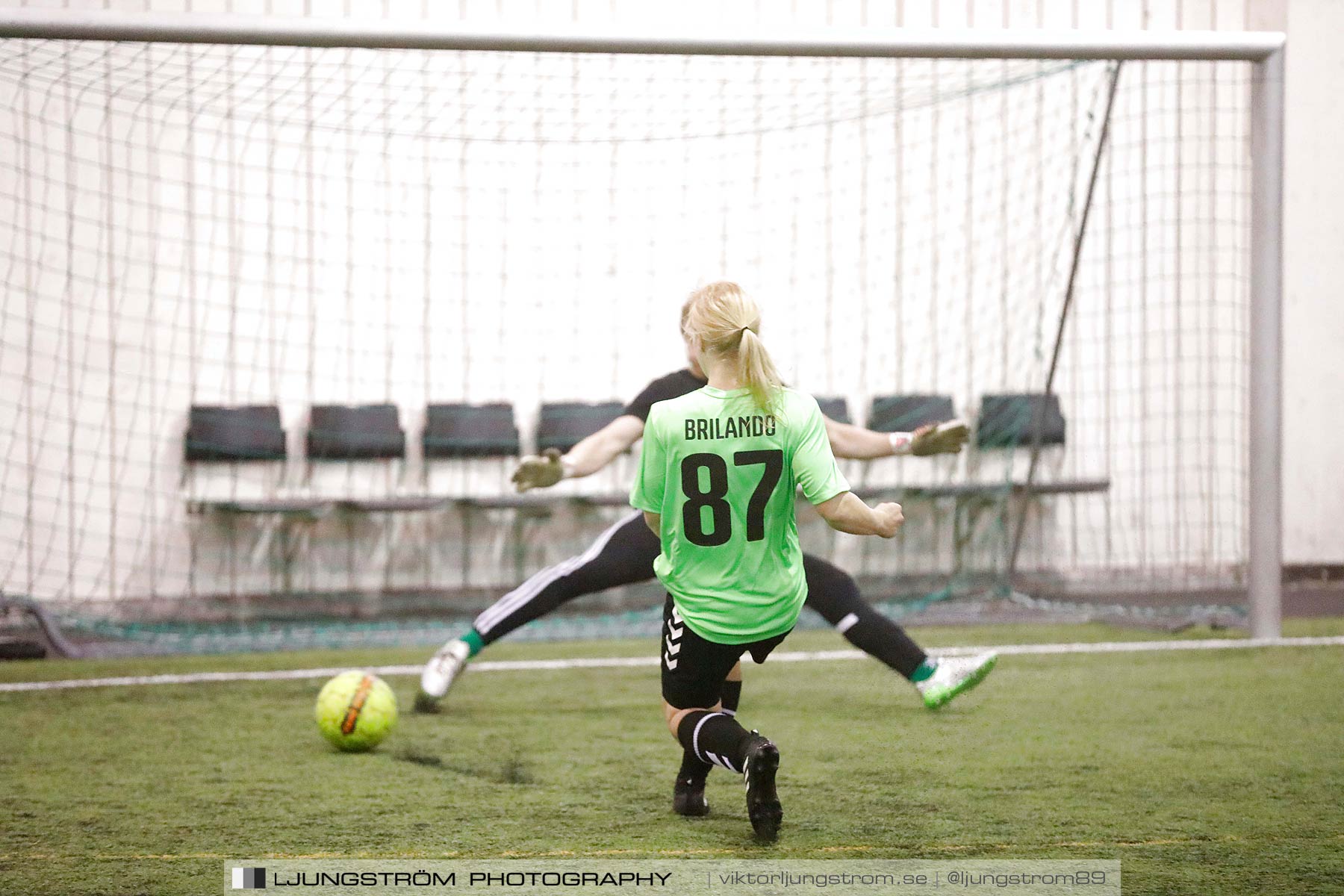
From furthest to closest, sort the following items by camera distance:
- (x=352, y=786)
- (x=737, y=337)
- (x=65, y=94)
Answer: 1. (x=65, y=94)
2. (x=352, y=786)
3. (x=737, y=337)

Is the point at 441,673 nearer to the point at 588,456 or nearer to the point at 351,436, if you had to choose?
the point at 588,456

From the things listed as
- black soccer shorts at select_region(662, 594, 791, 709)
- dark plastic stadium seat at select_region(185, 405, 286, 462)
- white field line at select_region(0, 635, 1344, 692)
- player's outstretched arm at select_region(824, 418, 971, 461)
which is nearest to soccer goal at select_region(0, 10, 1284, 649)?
dark plastic stadium seat at select_region(185, 405, 286, 462)

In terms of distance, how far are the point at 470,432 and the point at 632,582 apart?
4316mm

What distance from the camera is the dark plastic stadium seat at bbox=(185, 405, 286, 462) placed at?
9.34 m

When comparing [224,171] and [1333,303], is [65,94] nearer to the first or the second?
[224,171]

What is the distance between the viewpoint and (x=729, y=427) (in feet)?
10.9

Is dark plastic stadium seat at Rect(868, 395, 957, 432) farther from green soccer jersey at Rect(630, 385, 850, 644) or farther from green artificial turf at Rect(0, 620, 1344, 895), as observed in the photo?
green soccer jersey at Rect(630, 385, 850, 644)

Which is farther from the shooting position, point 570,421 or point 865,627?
point 570,421

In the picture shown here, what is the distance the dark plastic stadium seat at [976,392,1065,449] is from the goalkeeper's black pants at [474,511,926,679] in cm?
437

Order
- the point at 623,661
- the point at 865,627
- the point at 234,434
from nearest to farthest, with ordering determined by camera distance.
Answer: the point at 865,627 → the point at 623,661 → the point at 234,434

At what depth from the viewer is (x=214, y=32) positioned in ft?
19.3

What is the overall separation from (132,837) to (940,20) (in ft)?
28.0

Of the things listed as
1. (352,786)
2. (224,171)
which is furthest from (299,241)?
(352,786)

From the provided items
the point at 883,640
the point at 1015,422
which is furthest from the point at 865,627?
the point at 1015,422
